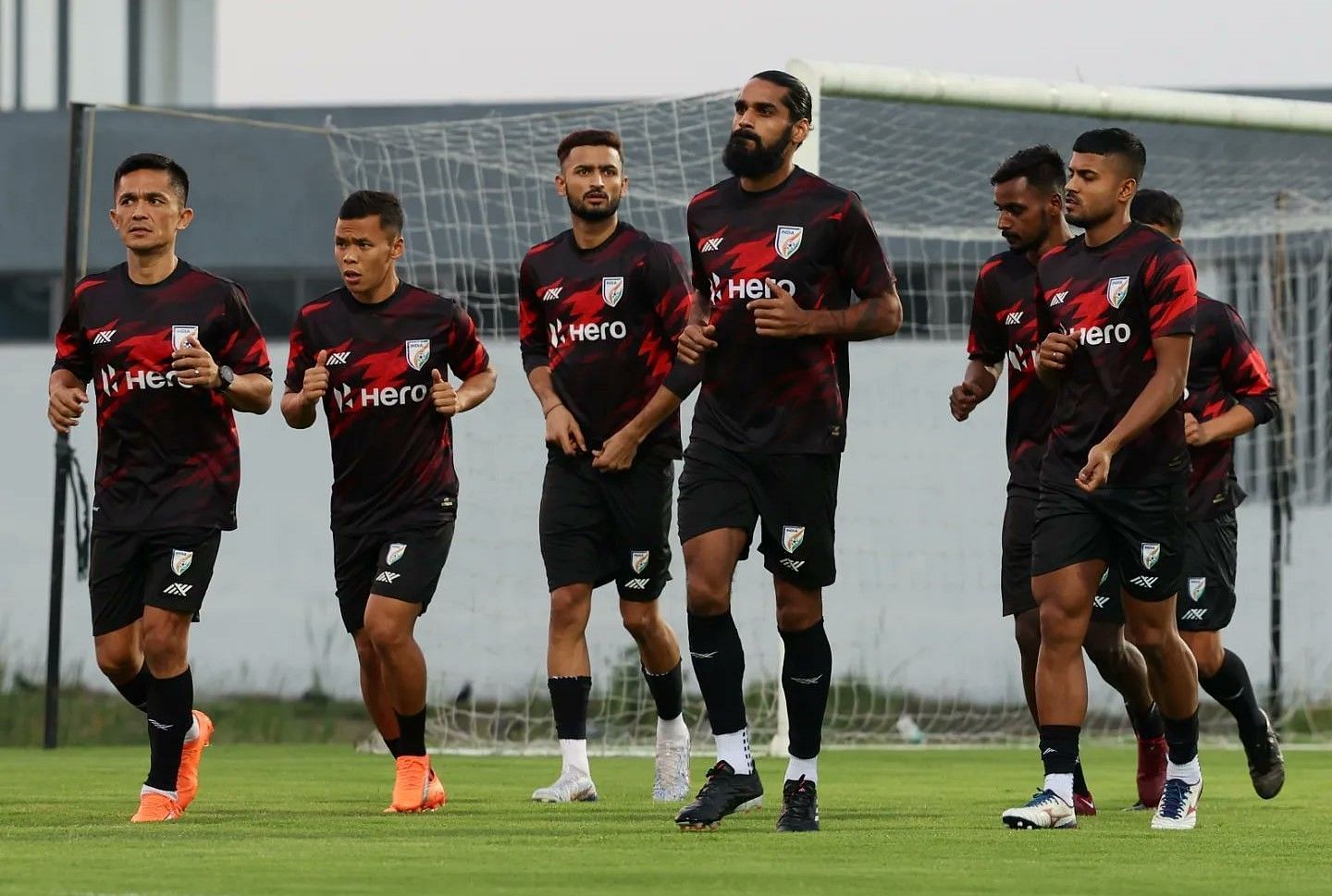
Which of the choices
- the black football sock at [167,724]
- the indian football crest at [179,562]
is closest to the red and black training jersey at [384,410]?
the indian football crest at [179,562]

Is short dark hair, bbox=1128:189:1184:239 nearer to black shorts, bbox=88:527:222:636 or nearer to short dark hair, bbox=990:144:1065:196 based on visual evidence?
short dark hair, bbox=990:144:1065:196

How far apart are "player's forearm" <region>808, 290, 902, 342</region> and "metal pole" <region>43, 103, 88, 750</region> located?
6057mm

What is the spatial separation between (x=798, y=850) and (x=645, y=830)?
81 centimetres

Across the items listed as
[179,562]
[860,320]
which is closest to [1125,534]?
[860,320]

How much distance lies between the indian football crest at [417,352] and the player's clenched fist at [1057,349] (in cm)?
218

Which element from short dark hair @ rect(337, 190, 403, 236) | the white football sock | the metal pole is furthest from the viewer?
the metal pole

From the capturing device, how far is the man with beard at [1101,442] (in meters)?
6.94

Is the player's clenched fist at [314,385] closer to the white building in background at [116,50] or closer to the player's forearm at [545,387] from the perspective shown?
the player's forearm at [545,387]

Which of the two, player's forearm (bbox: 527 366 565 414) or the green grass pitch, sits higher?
player's forearm (bbox: 527 366 565 414)

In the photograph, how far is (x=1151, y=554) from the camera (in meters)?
6.97

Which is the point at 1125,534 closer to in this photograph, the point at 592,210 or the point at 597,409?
the point at 597,409

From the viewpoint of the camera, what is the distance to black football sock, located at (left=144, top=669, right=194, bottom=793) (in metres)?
7.39

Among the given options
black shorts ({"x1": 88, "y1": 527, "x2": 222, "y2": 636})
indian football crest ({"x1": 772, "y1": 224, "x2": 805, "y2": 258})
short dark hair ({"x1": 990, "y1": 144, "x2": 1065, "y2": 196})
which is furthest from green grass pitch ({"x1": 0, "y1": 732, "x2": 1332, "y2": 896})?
short dark hair ({"x1": 990, "y1": 144, "x2": 1065, "y2": 196})

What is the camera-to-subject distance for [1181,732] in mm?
7270
